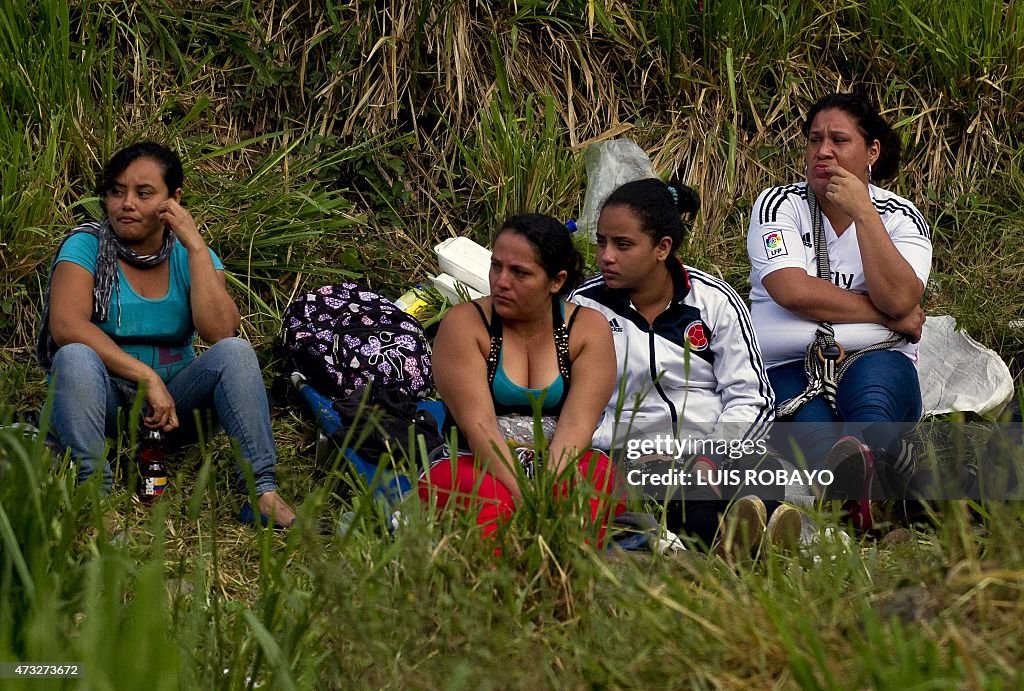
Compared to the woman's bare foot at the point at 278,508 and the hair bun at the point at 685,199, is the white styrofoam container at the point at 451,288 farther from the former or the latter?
the woman's bare foot at the point at 278,508

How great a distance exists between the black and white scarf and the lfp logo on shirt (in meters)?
2.03

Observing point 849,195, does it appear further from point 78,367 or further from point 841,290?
point 78,367

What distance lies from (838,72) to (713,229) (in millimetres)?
1167

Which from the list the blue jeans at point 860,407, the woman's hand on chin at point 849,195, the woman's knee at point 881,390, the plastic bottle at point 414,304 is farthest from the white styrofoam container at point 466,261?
the woman's knee at point 881,390

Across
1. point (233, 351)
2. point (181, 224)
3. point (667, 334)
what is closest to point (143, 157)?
point (181, 224)

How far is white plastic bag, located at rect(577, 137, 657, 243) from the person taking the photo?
5.58 m

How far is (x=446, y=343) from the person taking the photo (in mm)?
3832

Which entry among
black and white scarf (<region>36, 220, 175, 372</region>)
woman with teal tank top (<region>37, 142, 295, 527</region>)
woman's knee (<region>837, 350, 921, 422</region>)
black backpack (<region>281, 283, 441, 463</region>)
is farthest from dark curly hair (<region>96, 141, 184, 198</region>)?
woman's knee (<region>837, 350, 921, 422</region>)

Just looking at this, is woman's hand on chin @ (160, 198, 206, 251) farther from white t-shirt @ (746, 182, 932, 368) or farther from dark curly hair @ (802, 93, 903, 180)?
dark curly hair @ (802, 93, 903, 180)

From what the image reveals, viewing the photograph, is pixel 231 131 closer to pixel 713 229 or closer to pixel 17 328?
pixel 17 328

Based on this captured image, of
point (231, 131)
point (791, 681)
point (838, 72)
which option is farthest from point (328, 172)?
point (791, 681)

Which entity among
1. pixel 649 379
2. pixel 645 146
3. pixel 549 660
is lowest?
pixel 549 660

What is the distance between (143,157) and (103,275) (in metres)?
0.41

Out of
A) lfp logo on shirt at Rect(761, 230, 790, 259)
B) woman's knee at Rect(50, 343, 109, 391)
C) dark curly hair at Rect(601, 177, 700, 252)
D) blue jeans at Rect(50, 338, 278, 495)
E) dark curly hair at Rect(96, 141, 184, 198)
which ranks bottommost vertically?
blue jeans at Rect(50, 338, 278, 495)
